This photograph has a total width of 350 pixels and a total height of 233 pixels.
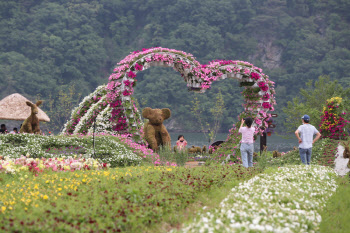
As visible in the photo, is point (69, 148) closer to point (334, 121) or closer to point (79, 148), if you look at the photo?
point (79, 148)

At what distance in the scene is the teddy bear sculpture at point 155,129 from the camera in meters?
18.1

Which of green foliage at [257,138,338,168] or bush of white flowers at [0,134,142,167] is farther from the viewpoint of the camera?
green foliage at [257,138,338,168]

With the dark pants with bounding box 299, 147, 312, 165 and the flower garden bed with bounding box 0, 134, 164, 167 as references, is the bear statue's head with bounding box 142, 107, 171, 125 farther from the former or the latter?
the dark pants with bounding box 299, 147, 312, 165

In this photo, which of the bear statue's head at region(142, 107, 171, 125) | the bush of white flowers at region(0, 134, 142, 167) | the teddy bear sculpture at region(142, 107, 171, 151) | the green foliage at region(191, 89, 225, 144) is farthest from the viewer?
the green foliage at region(191, 89, 225, 144)

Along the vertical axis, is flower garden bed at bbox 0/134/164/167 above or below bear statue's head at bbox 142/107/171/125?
below

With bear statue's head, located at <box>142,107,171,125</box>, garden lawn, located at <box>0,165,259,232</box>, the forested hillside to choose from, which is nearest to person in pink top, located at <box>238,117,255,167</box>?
garden lawn, located at <box>0,165,259,232</box>

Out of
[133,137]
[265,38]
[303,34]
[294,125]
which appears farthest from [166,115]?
[265,38]

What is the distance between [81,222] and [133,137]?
997cm

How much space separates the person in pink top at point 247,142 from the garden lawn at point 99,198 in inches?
68.0

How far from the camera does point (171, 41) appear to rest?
67875 millimetres

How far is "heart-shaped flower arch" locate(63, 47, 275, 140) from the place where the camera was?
16203 millimetres

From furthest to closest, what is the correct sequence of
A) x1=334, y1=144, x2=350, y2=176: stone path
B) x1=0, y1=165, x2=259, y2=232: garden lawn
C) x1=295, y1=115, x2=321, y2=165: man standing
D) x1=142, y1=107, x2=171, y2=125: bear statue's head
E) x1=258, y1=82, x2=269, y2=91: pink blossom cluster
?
x1=142, y1=107, x2=171, y2=125: bear statue's head → x1=258, y1=82, x2=269, y2=91: pink blossom cluster → x1=334, y1=144, x2=350, y2=176: stone path → x1=295, y1=115, x2=321, y2=165: man standing → x1=0, y1=165, x2=259, y2=232: garden lawn

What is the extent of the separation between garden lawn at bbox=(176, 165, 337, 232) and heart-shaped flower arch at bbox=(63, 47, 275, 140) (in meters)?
7.49

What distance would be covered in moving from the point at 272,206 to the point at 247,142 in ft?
17.0
